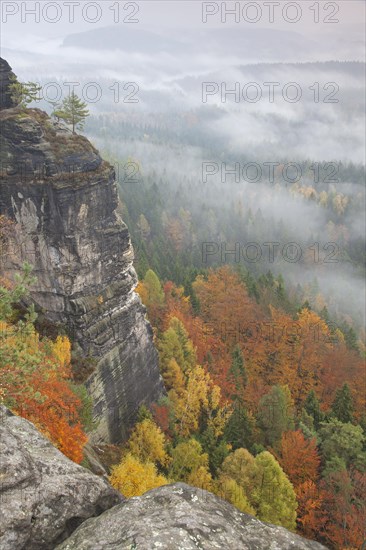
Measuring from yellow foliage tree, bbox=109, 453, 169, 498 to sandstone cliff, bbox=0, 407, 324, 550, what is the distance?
15.6 meters

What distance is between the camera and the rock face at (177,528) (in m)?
9.67

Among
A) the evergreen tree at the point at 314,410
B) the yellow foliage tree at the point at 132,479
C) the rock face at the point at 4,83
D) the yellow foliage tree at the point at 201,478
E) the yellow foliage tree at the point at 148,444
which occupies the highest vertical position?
the rock face at the point at 4,83

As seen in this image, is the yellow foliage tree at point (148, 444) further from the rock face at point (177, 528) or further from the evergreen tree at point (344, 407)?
the rock face at point (177, 528)

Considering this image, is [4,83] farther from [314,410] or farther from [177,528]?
[314,410]

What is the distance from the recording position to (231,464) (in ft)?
112

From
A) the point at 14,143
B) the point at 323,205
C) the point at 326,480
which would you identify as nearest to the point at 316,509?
the point at 326,480

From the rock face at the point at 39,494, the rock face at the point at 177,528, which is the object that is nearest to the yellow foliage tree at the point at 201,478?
the rock face at the point at 39,494

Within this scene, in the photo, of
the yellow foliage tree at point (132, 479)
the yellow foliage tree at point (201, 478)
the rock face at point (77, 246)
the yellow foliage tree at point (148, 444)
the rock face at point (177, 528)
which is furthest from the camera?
the yellow foliage tree at point (148, 444)

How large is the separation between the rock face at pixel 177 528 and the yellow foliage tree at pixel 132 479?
1654 centimetres

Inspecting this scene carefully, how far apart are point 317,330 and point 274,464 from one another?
32238 mm

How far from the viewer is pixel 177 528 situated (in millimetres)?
9984

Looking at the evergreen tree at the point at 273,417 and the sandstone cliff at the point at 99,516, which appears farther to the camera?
the evergreen tree at the point at 273,417

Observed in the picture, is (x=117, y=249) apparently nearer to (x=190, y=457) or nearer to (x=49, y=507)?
(x=190, y=457)

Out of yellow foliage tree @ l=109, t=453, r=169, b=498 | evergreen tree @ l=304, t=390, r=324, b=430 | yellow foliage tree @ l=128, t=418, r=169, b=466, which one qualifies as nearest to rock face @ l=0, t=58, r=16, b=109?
yellow foliage tree @ l=109, t=453, r=169, b=498
